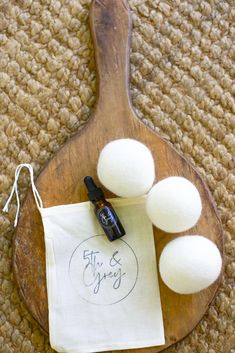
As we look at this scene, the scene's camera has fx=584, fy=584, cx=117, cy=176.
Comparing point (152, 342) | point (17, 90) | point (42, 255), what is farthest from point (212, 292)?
point (17, 90)

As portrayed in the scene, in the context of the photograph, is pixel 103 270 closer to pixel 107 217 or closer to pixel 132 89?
pixel 107 217

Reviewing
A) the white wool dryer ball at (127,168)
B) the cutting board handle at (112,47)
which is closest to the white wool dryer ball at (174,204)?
the white wool dryer ball at (127,168)

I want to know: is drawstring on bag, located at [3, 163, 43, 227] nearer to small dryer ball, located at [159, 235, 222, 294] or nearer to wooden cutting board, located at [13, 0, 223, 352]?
wooden cutting board, located at [13, 0, 223, 352]

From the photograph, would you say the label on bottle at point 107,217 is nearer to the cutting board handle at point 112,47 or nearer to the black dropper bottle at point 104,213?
the black dropper bottle at point 104,213

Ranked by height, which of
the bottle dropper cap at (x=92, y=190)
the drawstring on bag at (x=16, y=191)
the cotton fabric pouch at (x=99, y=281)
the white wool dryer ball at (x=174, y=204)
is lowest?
the cotton fabric pouch at (x=99, y=281)

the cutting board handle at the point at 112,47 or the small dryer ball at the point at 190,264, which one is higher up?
the cutting board handle at the point at 112,47

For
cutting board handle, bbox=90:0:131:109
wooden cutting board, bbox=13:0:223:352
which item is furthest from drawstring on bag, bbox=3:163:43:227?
cutting board handle, bbox=90:0:131:109

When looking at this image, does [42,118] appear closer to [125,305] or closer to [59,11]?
[59,11]
